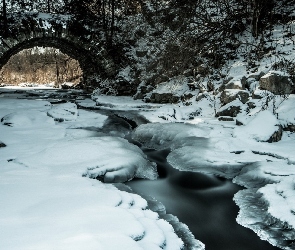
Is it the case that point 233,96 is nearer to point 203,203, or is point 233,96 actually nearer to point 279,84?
point 279,84

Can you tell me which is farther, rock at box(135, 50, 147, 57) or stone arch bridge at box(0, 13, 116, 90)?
rock at box(135, 50, 147, 57)

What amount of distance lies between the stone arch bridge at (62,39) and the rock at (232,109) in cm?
711

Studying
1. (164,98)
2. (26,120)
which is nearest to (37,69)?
(164,98)

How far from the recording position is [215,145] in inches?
192

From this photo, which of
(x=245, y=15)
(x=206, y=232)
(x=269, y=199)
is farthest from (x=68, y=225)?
(x=245, y=15)

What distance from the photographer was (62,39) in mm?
12781

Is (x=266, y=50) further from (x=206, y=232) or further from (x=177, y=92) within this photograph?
(x=206, y=232)

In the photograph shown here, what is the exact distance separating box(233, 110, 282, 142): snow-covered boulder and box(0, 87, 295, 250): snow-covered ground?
0.06 feet

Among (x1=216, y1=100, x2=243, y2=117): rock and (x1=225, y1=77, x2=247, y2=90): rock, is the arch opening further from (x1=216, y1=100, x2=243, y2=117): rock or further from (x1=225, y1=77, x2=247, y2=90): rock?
(x1=216, y1=100, x2=243, y2=117): rock

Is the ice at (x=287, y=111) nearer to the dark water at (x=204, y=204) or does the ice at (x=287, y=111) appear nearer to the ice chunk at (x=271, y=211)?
the ice chunk at (x=271, y=211)

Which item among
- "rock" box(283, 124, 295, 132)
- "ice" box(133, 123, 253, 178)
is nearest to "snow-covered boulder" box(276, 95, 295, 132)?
"rock" box(283, 124, 295, 132)

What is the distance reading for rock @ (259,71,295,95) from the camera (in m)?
Result: 6.45

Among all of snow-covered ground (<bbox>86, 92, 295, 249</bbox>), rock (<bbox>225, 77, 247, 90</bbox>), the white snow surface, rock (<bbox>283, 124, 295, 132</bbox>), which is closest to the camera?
the white snow surface

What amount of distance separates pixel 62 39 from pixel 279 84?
32.4 ft
